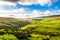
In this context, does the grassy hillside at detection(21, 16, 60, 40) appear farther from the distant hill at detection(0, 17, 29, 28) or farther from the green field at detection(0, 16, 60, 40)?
the distant hill at detection(0, 17, 29, 28)

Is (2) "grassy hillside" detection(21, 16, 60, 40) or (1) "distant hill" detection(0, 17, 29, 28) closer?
(2) "grassy hillside" detection(21, 16, 60, 40)

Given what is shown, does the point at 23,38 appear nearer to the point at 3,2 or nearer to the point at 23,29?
the point at 23,29

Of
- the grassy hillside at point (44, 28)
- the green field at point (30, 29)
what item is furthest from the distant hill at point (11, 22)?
the grassy hillside at point (44, 28)

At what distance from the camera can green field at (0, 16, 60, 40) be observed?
617 centimetres

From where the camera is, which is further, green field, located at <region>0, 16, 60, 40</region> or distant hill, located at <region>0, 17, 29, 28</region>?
distant hill, located at <region>0, 17, 29, 28</region>

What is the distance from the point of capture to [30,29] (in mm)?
6344

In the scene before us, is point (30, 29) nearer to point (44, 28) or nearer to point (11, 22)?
point (44, 28)

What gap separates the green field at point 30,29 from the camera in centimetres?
617

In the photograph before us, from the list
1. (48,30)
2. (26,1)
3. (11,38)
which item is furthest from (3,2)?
(48,30)

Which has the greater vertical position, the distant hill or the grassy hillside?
the distant hill

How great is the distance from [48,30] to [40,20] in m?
0.42

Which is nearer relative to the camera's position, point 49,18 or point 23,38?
point 23,38

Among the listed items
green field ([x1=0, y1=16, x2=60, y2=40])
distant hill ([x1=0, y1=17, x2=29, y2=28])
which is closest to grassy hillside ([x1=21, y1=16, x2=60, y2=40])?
green field ([x1=0, y1=16, x2=60, y2=40])

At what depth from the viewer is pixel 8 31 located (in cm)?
626
